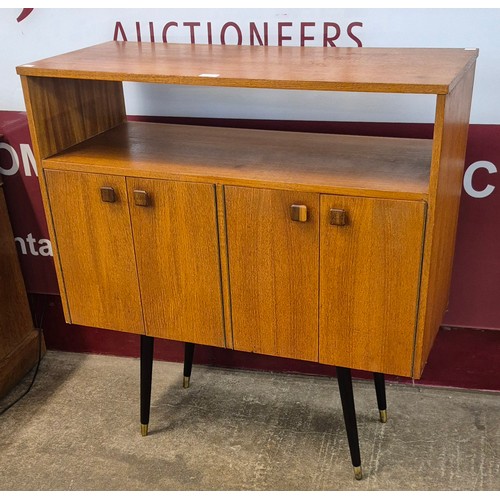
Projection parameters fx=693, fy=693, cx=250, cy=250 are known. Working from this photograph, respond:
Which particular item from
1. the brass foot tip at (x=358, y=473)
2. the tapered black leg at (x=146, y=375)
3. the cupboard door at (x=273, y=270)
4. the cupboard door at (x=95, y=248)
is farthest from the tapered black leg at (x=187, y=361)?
the brass foot tip at (x=358, y=473)

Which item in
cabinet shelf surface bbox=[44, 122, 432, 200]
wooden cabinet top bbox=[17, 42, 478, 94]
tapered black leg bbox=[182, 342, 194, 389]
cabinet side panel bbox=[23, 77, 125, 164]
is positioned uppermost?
wooden cabinet top bbox=[17, 42, 478, 94]

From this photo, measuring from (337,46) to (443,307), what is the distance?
851 millimetres

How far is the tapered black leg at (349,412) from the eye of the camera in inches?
77.5

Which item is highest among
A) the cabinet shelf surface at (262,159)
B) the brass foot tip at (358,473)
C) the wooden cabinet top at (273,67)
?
the wooden cabinet top at (273,67)

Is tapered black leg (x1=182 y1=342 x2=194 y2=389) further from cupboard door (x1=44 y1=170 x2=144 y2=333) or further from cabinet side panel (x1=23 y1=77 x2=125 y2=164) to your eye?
cabinet side panel (x1=23 y1=77 x2=125 y2=164)

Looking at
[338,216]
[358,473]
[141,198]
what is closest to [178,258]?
[141,198]

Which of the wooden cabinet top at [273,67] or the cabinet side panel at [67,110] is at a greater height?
the wooden cabinet top at [273,67]

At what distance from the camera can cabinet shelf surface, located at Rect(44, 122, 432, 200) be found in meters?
1.67

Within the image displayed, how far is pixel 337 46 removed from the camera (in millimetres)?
2086

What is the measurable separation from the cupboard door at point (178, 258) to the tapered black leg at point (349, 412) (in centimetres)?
36

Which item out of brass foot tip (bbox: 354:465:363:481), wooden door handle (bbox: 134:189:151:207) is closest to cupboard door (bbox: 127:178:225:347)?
wooden door handle (bbox: 134:189:151:207)

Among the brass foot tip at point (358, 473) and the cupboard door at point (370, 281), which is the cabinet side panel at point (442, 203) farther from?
the brass foot tip at point (358, 473)

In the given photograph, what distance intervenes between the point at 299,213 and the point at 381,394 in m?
0.92

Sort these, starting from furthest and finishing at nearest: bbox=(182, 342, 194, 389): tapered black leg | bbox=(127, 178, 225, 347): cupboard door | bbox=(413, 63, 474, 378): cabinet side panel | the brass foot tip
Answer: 1. bbox=(182, 342, 194, 389): tapered black leg
2. the brass foot tip
3. bbox=(127, 178, 225, 347): cupboard door
4. bbox=(413, 63, 474, 378): cabinet side panel
